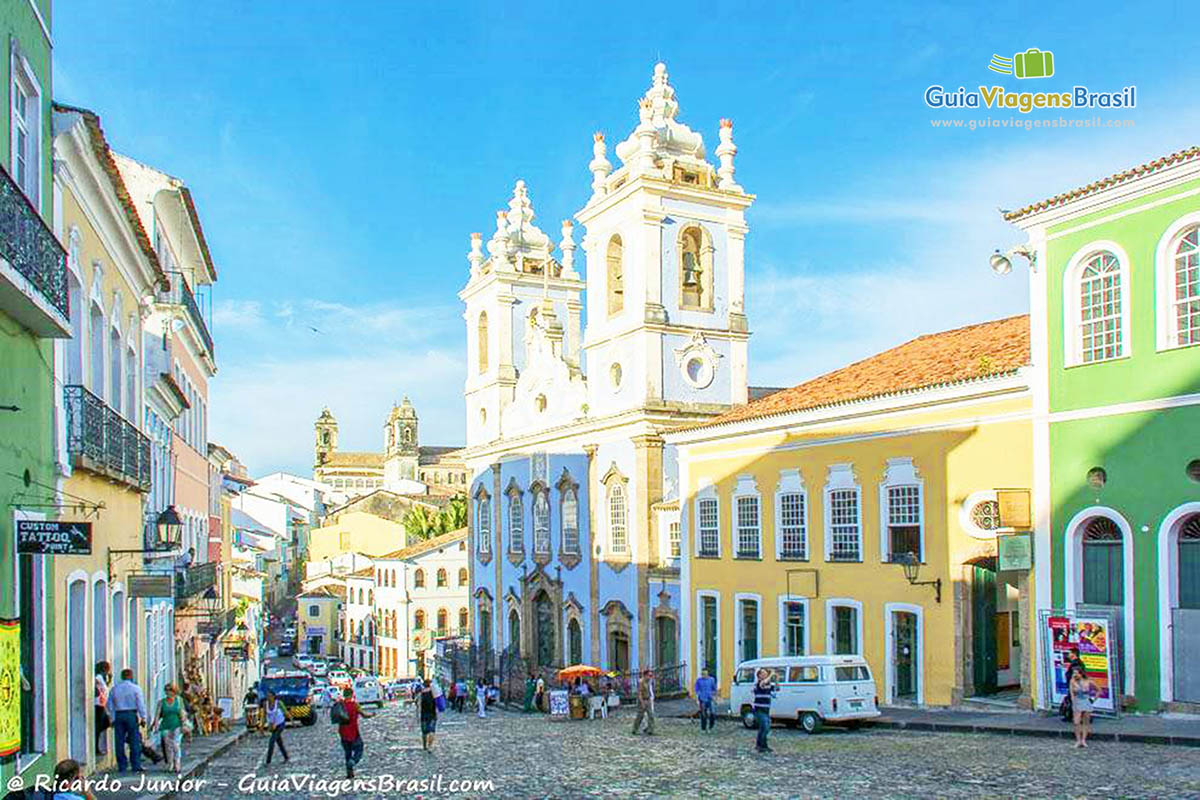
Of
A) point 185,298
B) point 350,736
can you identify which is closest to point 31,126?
point 350,736

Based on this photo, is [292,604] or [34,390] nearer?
[34,390]

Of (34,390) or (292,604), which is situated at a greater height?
(34,390)

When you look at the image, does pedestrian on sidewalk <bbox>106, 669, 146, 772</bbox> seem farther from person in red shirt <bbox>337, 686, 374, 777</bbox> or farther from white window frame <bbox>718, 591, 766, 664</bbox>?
white window frame <bbox>718, 591, 766, 664</bbox>

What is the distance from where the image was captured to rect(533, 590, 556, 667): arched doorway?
138ft

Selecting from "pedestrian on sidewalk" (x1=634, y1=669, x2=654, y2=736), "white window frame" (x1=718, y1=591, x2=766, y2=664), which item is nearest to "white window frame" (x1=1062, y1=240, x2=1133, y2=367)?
"pedestrian on sidewalk" (x1=634, y1=669, x2=654, y2=736)

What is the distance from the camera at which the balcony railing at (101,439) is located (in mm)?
13086

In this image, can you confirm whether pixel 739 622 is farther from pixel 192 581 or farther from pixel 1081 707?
pixel 1081 707

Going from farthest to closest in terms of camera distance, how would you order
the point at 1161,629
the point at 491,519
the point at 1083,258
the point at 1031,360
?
the point at 491,519, the point at 1031,360, the point at 1083,258, the point at 1161,629

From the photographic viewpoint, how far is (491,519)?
47250 millimetres

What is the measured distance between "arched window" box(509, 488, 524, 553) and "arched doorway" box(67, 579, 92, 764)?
30267 millimetres

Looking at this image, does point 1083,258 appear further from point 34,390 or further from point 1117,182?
point 34,390

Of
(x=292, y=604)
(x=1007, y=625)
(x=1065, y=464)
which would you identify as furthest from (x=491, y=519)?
(x=292, y=604)

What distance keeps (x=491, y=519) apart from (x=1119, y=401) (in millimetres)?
30493

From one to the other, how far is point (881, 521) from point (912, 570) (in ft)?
4.65
